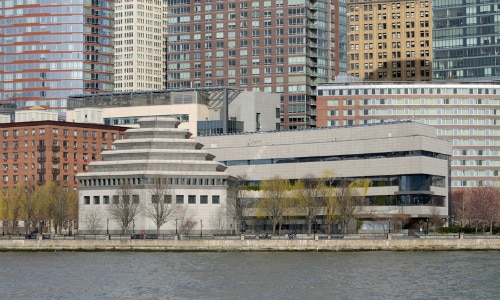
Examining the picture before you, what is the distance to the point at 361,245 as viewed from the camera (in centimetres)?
16938

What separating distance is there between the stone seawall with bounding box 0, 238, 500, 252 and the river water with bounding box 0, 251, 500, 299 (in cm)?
305

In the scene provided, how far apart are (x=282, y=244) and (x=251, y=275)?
36.6 metres

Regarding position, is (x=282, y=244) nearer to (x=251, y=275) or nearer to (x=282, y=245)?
(x=282, y=245)

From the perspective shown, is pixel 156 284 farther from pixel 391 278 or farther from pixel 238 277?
pixel 391 278

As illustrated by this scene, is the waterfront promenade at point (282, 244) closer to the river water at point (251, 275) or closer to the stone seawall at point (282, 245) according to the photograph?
the stone seawall at point (282, 245)

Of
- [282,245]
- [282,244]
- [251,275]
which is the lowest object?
[251,275]

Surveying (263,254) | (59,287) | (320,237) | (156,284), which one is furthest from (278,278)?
(320,237)

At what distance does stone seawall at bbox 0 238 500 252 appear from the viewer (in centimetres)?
16888

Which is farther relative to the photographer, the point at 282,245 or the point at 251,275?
the point at 282,245

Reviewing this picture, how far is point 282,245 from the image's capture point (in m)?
169

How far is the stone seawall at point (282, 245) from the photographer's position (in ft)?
554

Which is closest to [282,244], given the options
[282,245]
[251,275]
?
[282,245]

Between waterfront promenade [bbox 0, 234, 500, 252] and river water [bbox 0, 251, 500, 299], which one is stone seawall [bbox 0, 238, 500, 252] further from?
river water [bbox 0, 251, 500, 299]

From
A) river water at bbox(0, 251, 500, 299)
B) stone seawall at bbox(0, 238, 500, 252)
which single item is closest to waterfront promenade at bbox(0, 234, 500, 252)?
stone seawall at bbox(0, 238, 500, 252)
